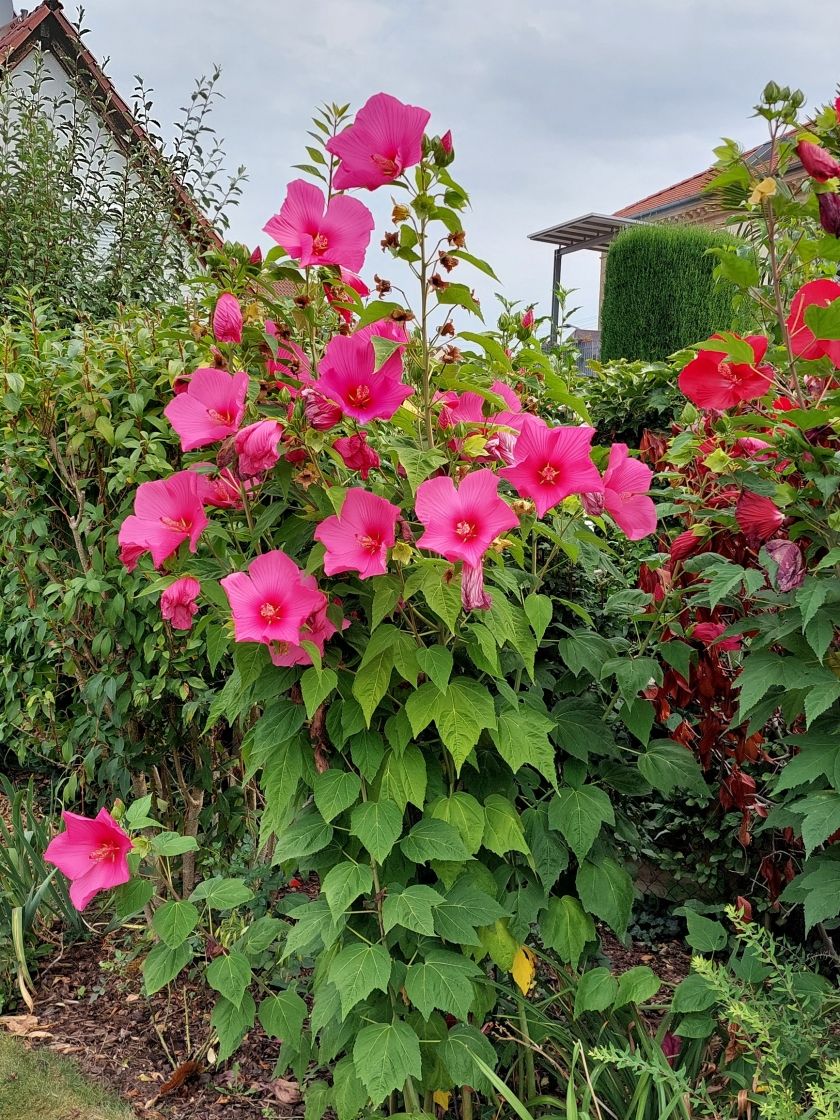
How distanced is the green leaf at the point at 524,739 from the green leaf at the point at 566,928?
282mm

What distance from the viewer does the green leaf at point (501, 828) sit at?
4.97 ft

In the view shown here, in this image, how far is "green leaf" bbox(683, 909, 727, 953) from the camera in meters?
1.67

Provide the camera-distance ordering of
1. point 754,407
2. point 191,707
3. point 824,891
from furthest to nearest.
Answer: point 191,707 < point 754,407 < point 824,891

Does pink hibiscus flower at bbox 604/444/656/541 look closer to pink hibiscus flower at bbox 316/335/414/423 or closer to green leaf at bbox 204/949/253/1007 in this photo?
pink hibiscus flower at bbox 316/335/414/423

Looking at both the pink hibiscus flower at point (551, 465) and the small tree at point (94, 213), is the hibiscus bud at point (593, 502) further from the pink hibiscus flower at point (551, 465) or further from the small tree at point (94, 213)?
the small tree at point (94, 213)

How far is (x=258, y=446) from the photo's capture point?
128 centimetres

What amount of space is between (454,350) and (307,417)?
10.1 inches

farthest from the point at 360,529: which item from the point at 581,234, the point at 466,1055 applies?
the point at 581,234

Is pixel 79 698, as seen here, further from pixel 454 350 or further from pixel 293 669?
pixel 454 350

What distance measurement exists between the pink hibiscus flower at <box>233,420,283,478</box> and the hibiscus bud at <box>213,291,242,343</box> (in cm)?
22

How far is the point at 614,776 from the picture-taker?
1.76 m

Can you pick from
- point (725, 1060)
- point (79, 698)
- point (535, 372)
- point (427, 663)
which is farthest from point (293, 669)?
point (79, 698)

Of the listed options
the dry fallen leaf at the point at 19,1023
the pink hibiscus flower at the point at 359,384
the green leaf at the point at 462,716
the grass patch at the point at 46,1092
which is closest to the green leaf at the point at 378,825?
the green leaf at the point at 462,716

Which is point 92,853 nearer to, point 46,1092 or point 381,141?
point 46,1092
